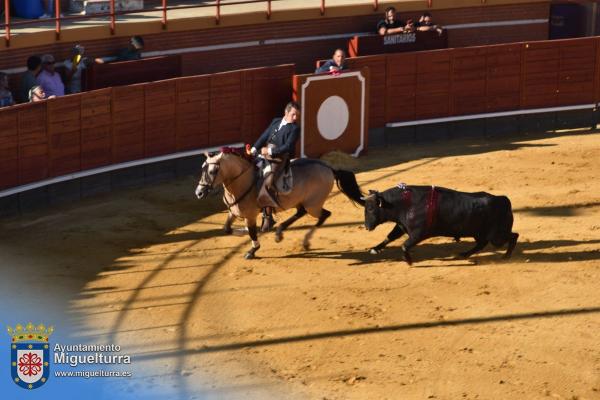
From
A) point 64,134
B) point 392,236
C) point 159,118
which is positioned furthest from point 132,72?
point 392,236

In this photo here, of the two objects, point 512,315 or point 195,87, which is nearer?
point 512,315

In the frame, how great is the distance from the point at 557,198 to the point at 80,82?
763cm

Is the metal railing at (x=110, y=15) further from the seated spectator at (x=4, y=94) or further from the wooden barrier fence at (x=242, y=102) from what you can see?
the wooden barrier fence at (x=242, y=102)

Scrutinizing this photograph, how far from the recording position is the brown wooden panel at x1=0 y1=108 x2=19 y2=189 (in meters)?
19.3

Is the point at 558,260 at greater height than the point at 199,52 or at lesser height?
lesser

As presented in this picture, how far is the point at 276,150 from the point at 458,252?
2.76 metres

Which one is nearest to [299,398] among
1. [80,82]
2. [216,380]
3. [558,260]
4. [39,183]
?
[216,380]

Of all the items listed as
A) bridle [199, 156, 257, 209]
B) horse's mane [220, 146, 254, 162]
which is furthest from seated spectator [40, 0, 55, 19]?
bridle [199, 156, 257, 209]

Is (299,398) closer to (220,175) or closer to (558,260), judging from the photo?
(220,175)

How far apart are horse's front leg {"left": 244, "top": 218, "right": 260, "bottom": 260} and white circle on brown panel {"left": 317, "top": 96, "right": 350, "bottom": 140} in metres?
5.99

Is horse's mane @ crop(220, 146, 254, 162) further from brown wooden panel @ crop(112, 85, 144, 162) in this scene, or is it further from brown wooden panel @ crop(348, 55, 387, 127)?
brown wooden panel @ crop(348, 55, 387, 127)

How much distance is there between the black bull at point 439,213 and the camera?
56.2 feet

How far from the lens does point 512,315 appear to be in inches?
615

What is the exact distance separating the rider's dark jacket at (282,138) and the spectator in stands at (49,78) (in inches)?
162
